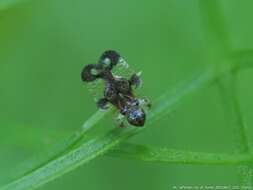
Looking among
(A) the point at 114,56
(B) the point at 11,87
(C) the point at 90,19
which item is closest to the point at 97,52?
(C) the point at 90,19

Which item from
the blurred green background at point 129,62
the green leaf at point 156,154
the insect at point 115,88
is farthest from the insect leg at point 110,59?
the blurred green background at point 129,62

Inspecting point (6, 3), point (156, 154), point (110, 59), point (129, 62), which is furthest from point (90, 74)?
point (129, 62)

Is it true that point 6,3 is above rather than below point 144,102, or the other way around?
above

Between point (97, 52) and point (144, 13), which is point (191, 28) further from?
point (97, 52)

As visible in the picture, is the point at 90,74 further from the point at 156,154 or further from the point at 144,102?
the point at 156,154

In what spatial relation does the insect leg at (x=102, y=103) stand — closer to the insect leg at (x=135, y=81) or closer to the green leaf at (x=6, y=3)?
the insect leg at (x=135, y=81)

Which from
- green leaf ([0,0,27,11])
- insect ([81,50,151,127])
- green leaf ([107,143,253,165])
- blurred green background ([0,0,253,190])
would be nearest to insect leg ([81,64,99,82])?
insect ([81,50,151,127])
